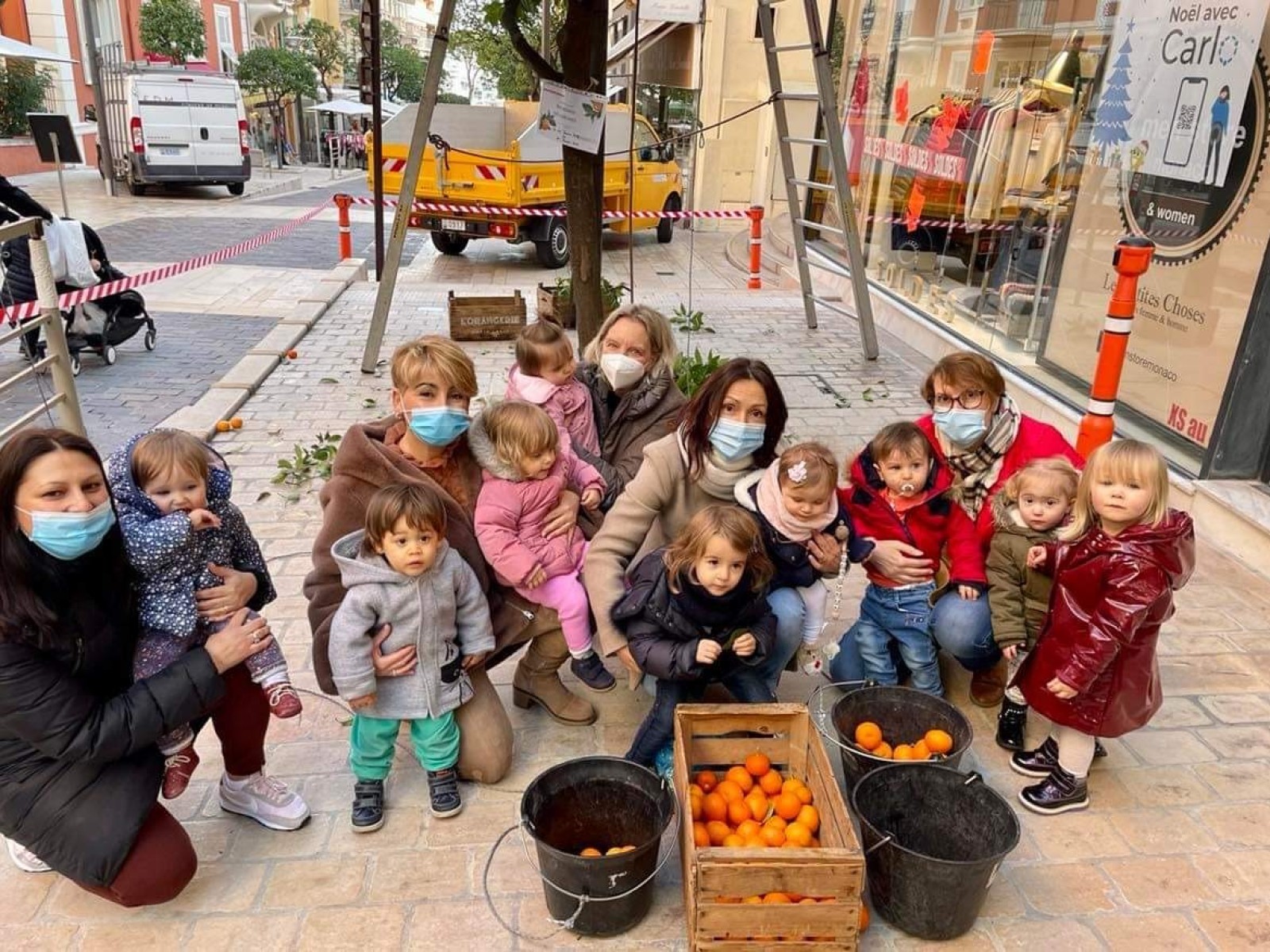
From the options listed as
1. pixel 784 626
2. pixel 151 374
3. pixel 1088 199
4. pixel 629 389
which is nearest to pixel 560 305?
pixel 151 374

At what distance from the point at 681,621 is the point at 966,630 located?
1080mm

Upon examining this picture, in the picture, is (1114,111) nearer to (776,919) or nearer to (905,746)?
(905,746)

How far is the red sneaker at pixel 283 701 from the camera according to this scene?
2.63 meters

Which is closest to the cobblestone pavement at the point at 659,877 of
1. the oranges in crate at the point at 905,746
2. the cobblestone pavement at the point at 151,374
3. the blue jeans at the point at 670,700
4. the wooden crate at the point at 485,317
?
the blue jeans at the point at 670,700

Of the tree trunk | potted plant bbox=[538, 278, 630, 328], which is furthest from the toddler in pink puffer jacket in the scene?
potted plant bbox=[538, 278, 630, 328]

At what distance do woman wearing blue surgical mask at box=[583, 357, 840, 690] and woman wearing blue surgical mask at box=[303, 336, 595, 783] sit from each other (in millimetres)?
256

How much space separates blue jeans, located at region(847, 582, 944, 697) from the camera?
3.28 m

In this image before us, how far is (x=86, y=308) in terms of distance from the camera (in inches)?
299

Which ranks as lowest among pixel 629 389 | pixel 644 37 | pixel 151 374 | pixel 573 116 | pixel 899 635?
pixel 151 374

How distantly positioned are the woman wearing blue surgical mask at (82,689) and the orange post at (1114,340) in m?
3.49

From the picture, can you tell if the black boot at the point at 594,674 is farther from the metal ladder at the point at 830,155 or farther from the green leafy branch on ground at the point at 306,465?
the metal ladder at the point at 830,155

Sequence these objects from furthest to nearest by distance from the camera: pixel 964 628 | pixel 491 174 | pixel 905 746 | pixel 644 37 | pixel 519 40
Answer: pixel 644 37, pixel 491 174, pixel 519 40, pixel 964 628, pixel 905 746

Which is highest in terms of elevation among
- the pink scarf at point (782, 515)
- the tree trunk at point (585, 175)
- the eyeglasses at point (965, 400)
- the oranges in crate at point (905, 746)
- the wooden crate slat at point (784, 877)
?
the tree trunk at point (585, 175)

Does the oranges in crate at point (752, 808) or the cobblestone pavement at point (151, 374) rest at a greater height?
the oranges in crate at point (752, 808)
